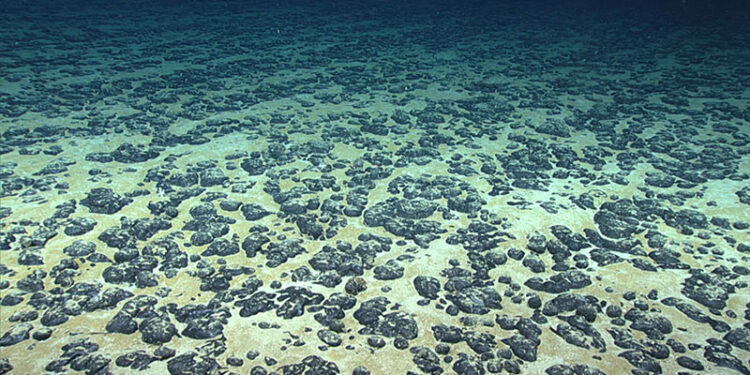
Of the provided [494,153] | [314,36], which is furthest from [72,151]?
[314,36]

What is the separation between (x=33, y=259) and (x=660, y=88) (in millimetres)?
4386

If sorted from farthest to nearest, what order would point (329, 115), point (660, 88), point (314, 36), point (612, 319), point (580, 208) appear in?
1. point (314, 36)
2. point (660, 88)
3. point (329, 115)
4. point (580, 208)
5. point (612, 319)

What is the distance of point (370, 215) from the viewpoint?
7.94ft

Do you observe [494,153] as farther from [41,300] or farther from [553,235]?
[41,300]

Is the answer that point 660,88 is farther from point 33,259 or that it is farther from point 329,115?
point 33,259

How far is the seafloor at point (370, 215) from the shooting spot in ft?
5.49

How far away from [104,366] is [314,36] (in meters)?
5.14

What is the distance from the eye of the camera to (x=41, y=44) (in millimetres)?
5305

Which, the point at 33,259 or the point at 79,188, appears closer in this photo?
the point at 33,259

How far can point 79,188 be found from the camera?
2600 mm

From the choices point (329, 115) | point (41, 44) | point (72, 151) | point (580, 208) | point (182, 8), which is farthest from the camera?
point (182, 8)

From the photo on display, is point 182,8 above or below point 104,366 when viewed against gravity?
above

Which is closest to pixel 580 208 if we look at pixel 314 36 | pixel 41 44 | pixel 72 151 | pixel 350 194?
pixel 350 194

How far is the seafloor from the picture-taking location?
1672mm
